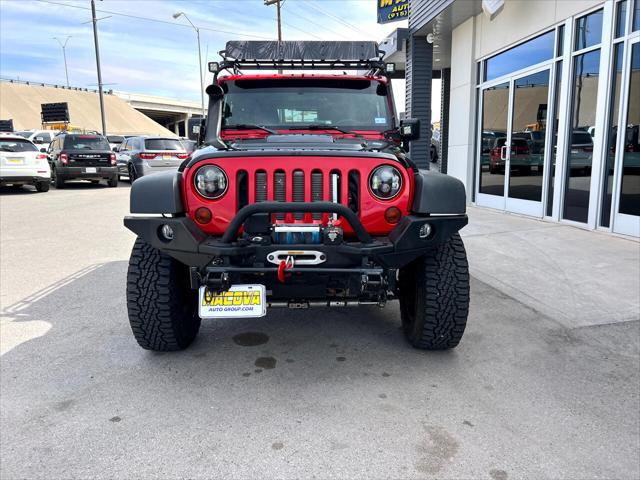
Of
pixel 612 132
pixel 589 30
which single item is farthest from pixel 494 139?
pixel 612 132

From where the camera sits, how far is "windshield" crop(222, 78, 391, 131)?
4.10 metres

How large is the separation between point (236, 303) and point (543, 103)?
772 centimetres

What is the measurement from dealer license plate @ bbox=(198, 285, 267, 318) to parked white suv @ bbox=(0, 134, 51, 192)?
13.7m

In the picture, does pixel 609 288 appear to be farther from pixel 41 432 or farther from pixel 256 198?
pixel 41 432

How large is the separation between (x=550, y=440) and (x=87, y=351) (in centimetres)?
289

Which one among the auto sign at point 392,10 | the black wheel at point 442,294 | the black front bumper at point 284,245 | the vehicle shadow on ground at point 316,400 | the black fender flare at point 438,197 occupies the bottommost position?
the vehicle shadow on ground at point 316,400

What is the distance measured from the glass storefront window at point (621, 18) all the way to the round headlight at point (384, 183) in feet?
18.7

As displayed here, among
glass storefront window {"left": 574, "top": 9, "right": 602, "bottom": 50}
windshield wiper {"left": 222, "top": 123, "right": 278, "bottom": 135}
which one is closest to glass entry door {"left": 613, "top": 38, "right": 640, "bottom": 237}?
glass storefront window {"left": 574, "top": 9, "right": 602, "bottom": 50}

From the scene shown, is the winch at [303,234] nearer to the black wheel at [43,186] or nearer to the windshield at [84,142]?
the black wheel at [43,186]

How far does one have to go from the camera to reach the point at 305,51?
4.54 m

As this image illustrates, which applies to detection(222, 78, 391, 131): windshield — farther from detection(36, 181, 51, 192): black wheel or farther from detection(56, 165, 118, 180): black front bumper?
detection(56, 165, 118, 180): black front bumper

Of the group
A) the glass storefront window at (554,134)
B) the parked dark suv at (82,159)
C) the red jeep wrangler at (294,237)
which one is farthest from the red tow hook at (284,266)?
the parked dark suv at (82,159)

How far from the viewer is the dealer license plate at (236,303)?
2.79 meters

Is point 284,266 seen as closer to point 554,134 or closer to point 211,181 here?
point 211,181
